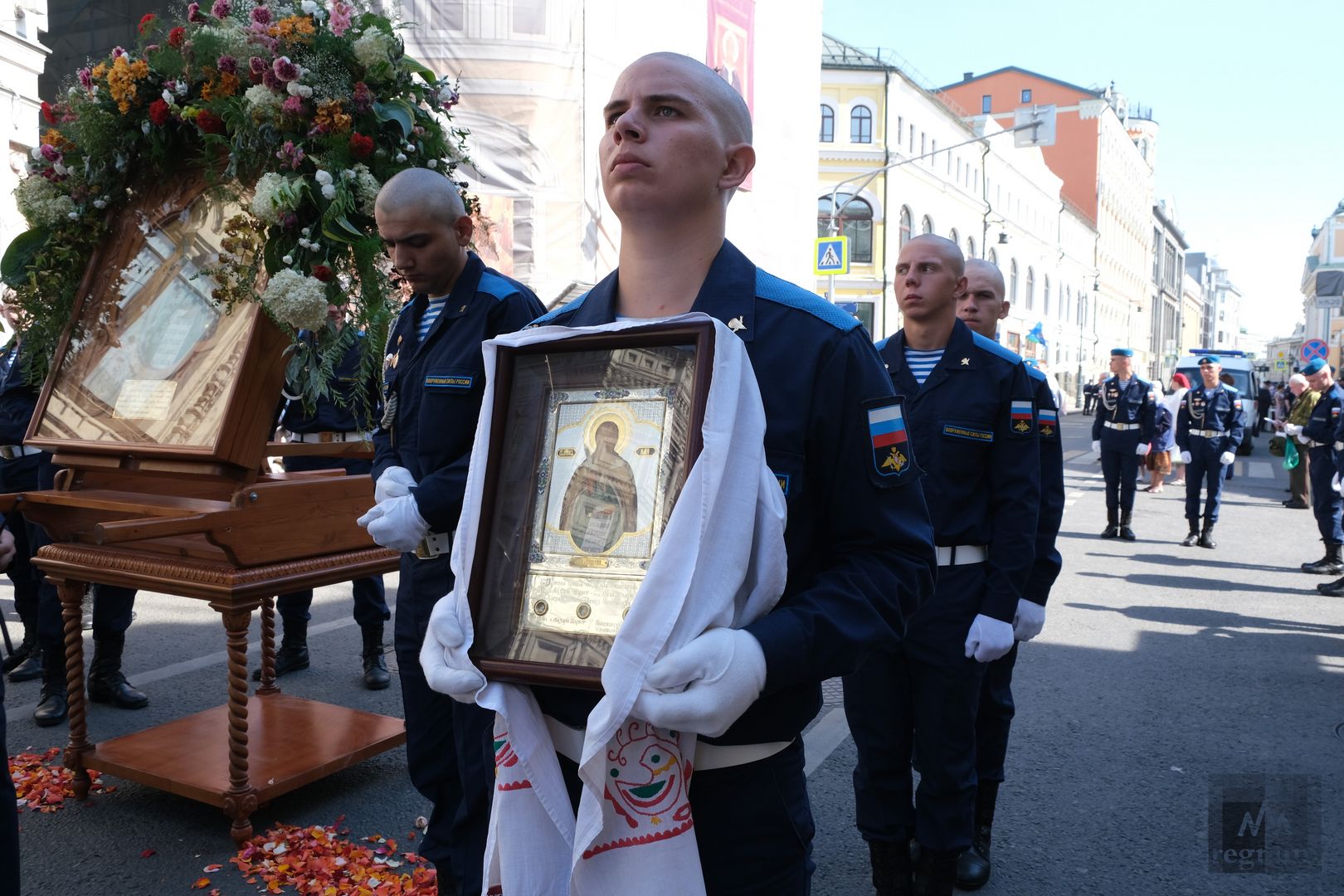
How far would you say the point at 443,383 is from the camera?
125 inches

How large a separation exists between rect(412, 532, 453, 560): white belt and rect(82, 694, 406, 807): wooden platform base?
145cm

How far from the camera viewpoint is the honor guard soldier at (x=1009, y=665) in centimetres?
376

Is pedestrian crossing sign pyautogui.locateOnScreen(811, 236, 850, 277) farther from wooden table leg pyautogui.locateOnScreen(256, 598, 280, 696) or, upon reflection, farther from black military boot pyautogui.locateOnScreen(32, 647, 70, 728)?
black military boot pyautogui.locateOnScreen(32, 647, 70, 728)

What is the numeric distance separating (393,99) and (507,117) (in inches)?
428

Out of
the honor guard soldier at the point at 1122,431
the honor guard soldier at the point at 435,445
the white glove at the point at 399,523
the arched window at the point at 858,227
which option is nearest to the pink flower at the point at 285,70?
the honor guard soldier at the point at 435,445

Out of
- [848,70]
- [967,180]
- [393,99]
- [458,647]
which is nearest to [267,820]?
[393,99]

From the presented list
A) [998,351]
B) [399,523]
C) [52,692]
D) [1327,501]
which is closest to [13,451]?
[52,692]

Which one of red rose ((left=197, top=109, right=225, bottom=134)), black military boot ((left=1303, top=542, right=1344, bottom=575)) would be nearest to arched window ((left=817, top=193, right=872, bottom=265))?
black military boot ((left=1303, top=542, right=1344, bottom=575))

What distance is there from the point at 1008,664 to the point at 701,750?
9.44ft

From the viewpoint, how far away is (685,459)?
1382mm

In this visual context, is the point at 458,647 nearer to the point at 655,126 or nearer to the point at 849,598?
the point at 849,598

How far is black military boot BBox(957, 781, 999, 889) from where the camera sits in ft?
12.3

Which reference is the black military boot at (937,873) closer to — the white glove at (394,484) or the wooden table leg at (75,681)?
the white glove at (394,484)

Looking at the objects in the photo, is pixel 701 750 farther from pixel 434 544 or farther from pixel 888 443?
pixel 434 544
